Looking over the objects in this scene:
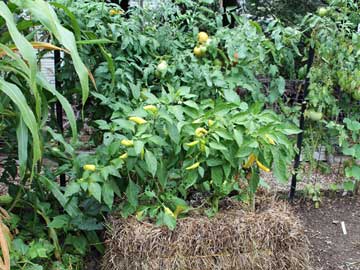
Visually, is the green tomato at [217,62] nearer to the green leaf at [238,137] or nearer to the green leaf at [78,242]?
the green leaf at [238,137]

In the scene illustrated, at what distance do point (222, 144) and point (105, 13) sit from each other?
1.05m

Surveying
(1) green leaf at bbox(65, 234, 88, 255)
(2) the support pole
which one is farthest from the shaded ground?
(2) the support pole

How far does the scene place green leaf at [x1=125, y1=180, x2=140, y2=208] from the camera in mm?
1934

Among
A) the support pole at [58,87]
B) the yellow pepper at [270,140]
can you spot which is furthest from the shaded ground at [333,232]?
the support pole at [58,87]

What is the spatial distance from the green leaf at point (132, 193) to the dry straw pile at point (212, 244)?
0.08m

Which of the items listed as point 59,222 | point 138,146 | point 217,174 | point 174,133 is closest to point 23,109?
point 138,146

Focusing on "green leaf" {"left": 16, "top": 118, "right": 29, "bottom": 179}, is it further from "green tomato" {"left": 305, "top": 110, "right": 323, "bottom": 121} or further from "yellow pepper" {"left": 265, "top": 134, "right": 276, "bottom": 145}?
"green tomato" {"left": 305, "top": 110, "right": 323, "bottom": 121}

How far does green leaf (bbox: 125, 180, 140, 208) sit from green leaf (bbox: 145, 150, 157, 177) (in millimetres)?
179

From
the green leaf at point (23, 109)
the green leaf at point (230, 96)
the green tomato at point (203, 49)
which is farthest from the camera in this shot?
the green tomato at point (203, 49)

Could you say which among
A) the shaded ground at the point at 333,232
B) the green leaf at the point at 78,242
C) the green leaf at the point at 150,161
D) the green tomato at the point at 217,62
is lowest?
the shaded ground at the point at 333,232

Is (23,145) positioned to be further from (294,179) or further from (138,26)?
(294,179)

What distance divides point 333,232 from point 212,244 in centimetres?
115

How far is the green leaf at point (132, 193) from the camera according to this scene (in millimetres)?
1934

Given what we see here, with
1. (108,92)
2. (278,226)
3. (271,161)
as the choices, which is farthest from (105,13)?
(278,226)
